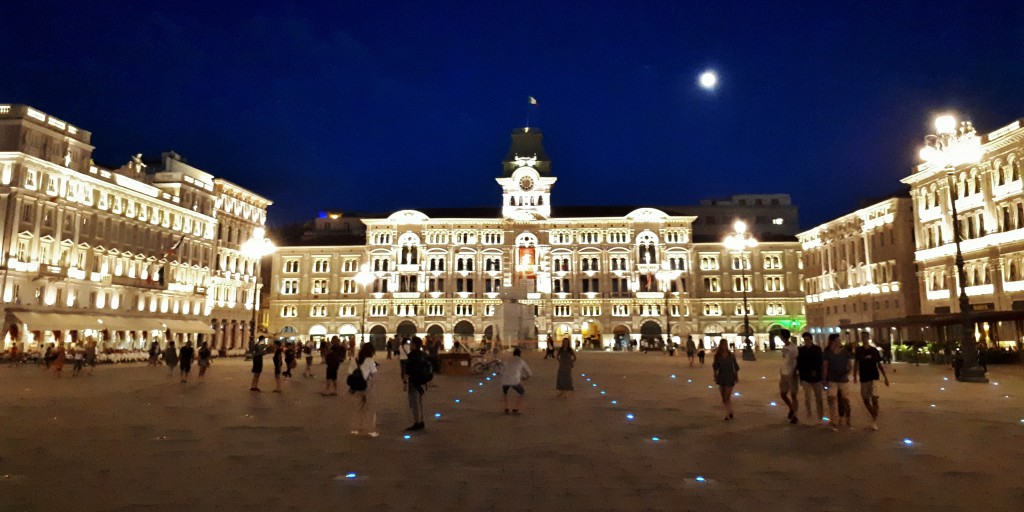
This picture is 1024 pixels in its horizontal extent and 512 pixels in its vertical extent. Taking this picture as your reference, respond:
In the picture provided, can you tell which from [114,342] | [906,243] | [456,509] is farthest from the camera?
[906,243]

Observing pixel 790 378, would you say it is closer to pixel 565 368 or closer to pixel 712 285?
pixel 565 368

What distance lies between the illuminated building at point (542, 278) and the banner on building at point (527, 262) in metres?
0.18

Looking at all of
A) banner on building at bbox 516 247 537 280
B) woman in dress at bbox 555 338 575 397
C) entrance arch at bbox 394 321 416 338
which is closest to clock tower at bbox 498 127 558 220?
banner on building at bbox 516 247 537 280

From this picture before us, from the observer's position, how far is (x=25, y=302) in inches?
1774

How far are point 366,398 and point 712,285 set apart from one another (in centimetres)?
7920

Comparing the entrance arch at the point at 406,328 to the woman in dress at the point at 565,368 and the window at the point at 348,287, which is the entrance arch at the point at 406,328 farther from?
the woman in dress at the point at 565,368

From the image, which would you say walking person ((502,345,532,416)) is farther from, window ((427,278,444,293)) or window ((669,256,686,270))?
window ((669,256,686,270))

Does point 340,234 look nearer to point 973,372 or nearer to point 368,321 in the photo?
point 368,321

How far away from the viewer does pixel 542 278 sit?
275 feet

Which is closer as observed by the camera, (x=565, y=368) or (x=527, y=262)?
(x=565, y=368)

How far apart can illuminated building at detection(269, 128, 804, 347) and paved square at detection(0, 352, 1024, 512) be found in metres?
65.7

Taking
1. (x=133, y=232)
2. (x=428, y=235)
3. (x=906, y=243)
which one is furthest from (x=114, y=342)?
(x=906, y=243)

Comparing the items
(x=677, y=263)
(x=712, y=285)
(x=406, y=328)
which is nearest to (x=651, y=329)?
(x=677, y=263)

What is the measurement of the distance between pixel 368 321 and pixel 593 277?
98.8ft
